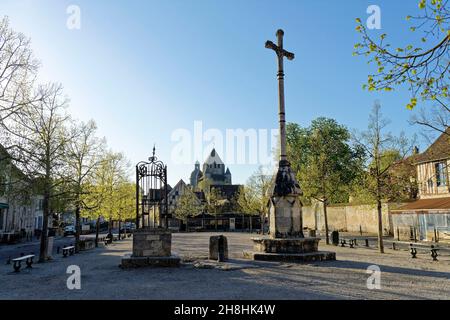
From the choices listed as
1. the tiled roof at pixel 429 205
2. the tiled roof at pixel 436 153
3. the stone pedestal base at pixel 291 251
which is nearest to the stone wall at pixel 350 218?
the tiled roof at pixel 429 205

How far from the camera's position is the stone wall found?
34875mm

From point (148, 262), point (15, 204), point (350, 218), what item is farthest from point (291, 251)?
point (350, 218)

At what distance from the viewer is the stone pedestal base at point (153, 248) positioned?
1326 centimetres

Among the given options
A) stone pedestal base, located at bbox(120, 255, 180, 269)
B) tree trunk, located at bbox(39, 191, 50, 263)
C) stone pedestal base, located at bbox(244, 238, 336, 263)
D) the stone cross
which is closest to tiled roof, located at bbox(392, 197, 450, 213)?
stone pedestal base, located at bbox(244, 238, 336, 263)

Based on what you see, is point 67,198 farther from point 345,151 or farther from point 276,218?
point 345,151

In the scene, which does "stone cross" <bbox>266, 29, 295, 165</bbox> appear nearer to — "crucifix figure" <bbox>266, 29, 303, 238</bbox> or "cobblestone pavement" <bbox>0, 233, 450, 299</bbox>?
"crucifix figure" <bbox>266, 29, 303, 238</bbox>

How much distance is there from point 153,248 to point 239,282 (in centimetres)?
512

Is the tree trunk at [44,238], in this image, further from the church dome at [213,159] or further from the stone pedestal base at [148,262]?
the church dome at [213,159]

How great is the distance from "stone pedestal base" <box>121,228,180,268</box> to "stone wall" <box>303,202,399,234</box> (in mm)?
24618

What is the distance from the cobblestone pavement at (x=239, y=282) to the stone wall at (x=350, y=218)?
886 inches

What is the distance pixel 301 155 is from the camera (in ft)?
142

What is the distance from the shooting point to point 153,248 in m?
13.7
